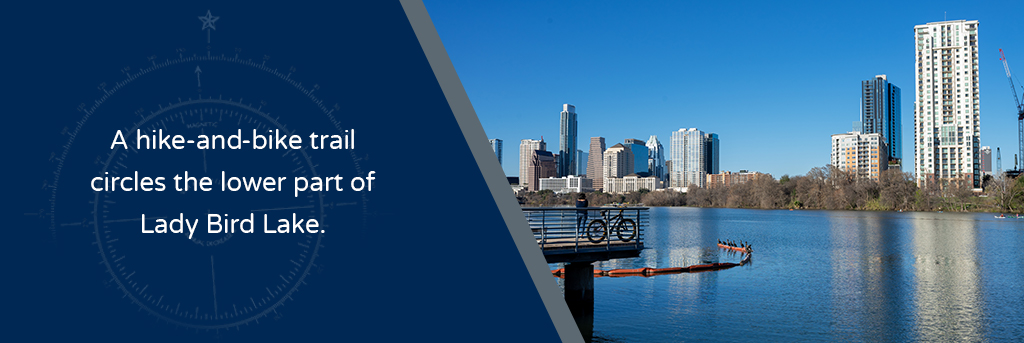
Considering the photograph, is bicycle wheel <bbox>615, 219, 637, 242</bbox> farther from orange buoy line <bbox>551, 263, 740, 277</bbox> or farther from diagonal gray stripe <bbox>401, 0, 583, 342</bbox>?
orange buoy line <bbox>551, 263, 740, 277</bbox>

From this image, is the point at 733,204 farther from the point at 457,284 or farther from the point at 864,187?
the point at 457,284

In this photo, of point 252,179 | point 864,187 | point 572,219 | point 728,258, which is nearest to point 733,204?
point 864,187

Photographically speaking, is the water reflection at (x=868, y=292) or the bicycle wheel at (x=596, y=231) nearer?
the bicycle wheel at (x=596, y=231)

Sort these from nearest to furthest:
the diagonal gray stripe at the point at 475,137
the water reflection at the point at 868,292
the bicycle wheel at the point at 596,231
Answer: the diagonal gray stripe at the point at 475,137 < the bicycle wheel at the point at 596,231 < the water reflection at the point at 868,292

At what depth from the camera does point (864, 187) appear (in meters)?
150

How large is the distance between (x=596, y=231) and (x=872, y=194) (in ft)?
514

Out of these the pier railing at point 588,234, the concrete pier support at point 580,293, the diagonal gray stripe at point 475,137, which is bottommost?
the concrete pier support at point 580,293

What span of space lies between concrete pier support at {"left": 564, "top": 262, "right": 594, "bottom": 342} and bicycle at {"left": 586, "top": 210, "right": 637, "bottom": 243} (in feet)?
8.28

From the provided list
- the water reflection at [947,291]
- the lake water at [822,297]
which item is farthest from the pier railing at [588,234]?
the water reflection at [947,291]

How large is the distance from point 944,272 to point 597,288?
24.0 metres

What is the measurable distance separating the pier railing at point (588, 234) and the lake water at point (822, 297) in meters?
3.60

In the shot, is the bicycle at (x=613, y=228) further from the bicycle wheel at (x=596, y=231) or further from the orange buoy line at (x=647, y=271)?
the orange buoy line at (x=647, y=271)

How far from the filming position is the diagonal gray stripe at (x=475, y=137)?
21.3 ft

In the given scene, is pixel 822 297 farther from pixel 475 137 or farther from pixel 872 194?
pixel 872 194
